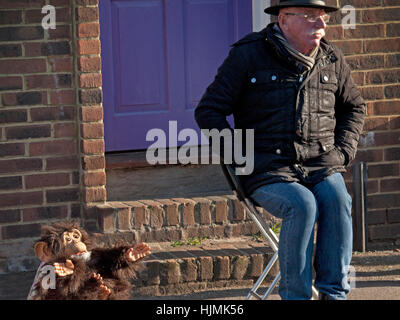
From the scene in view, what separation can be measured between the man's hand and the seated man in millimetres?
636

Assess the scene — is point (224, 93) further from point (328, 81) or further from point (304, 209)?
point (304, 209)

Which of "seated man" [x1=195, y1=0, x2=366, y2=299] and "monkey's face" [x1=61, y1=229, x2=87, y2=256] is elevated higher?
"seated man" [x1=195, y1=0, x2=366, y2=299]

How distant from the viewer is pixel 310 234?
4227 millimetres

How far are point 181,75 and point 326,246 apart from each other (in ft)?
7.92

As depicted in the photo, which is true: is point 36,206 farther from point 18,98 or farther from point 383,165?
point 383,165

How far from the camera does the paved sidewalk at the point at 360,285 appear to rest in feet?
17.4

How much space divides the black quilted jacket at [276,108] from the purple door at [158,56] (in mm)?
1751

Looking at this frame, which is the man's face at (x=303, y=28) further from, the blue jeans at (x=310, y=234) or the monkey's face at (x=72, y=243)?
the monkey's face at (x=72, y=243)

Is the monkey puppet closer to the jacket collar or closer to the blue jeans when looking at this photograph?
the blue jeans

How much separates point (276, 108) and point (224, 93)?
28cm

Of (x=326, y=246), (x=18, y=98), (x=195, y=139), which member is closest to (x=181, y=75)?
(x=195, y=139)

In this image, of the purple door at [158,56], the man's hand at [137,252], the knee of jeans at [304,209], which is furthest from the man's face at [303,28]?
the purple door at [158,56]

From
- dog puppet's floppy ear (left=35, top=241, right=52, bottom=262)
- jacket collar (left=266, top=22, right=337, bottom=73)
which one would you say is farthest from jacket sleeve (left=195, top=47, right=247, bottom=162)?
dog puppet's floppy ear (left=35, top=241, right=52, bottom=262)

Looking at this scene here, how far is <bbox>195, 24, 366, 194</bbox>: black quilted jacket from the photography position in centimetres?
448
